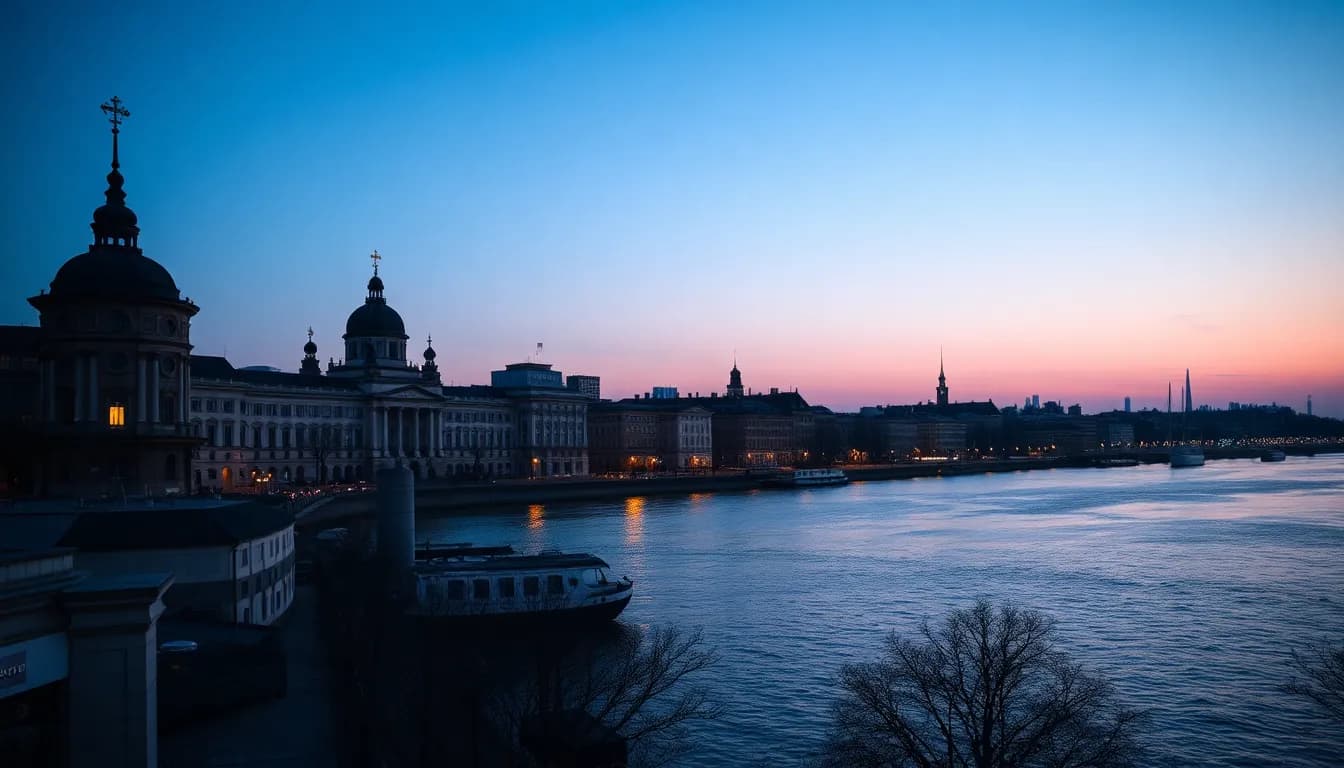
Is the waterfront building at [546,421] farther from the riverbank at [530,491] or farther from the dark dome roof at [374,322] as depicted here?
the dark dome roof at [374,322]

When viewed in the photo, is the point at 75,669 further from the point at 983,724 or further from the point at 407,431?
the point at 407,431

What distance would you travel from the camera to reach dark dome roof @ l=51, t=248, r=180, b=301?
4288cm

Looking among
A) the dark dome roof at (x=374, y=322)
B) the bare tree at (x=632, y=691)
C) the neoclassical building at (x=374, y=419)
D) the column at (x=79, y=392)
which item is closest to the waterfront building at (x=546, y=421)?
the neoclassical building at (x=374, y=419)

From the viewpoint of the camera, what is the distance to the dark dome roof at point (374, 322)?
354ft

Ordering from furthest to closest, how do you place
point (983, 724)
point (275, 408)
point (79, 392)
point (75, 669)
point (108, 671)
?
point (275, 408)
point (79, 392)
point (983, 724)
point (108, 671)
point (75, 669)

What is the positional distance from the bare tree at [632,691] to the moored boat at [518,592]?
1.29 meters

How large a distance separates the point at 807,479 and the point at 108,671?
11579 cm

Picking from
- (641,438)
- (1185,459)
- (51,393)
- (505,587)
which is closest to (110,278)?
(51,393)

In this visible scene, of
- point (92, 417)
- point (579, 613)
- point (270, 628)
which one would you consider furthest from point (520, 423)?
point (270, 628)

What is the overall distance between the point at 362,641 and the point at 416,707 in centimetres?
312

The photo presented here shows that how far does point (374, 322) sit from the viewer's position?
354ft

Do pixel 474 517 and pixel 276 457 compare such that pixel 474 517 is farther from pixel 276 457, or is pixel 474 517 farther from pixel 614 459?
pixel 614 459

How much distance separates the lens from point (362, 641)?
22422 mm

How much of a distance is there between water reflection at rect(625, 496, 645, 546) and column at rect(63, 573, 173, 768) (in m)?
46.2
